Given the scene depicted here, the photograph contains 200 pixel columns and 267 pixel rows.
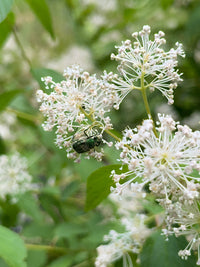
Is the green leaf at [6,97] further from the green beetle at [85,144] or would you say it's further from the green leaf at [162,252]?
the green leaf at [162,252]

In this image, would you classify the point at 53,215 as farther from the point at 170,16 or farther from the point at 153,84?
the point at 170,16

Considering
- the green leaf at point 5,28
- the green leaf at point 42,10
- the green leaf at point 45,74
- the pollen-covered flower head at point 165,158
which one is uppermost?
the green leaf at point 42,10

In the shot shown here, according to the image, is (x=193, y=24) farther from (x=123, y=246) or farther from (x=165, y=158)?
(x=165, y=158)

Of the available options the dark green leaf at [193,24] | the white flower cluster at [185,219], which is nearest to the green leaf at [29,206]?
the white flower cluster at [185,219]

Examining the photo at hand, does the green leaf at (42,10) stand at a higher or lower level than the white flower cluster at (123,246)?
higher

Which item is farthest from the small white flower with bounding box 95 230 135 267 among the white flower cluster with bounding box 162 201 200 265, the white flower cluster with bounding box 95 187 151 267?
the white flower cluster with bounding box 162 201 200 265

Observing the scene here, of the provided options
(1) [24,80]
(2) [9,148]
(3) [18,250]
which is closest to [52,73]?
(3) [18,250]
